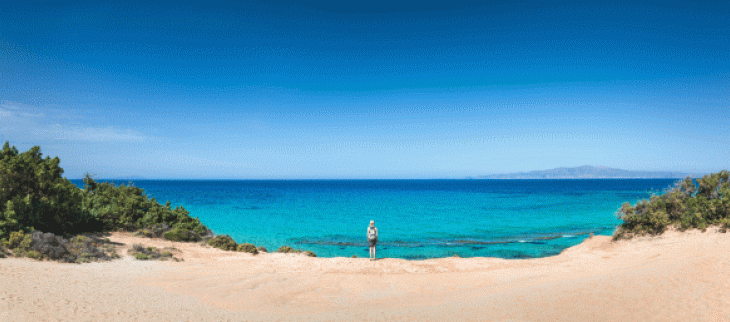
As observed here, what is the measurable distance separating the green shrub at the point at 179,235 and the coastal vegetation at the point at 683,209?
20566mm

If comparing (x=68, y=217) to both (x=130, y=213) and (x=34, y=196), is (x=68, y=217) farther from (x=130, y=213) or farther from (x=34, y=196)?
(x=130, y=213)

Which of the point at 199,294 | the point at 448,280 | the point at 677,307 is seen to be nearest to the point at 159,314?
the point at 199,294

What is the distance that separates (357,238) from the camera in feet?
78.5


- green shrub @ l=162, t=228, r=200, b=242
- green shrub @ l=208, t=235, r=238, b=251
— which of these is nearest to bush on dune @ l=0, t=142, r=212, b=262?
green shrub @ l=162, t=228, r=200, b=242

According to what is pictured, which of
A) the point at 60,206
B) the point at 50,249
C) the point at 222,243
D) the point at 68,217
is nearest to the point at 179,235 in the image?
the point at 222,243

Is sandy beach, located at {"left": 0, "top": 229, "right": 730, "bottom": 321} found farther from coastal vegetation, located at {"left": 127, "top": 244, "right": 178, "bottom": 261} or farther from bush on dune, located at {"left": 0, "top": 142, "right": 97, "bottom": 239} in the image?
bush on dune, located at {"left": 0, "top": 142, "right": 97, "bottom": 239}

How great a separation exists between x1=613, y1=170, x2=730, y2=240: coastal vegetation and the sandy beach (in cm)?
418

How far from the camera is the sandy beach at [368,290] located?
677cm

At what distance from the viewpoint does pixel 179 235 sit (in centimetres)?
1572

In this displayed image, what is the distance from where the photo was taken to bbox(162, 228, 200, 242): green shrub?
15.7 m

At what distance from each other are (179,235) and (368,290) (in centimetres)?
1068

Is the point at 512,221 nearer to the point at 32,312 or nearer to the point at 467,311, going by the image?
the point at 467,311

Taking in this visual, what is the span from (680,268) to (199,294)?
1265 centimetres

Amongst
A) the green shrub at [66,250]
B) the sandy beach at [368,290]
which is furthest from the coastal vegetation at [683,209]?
the green shrub at [66,250]
